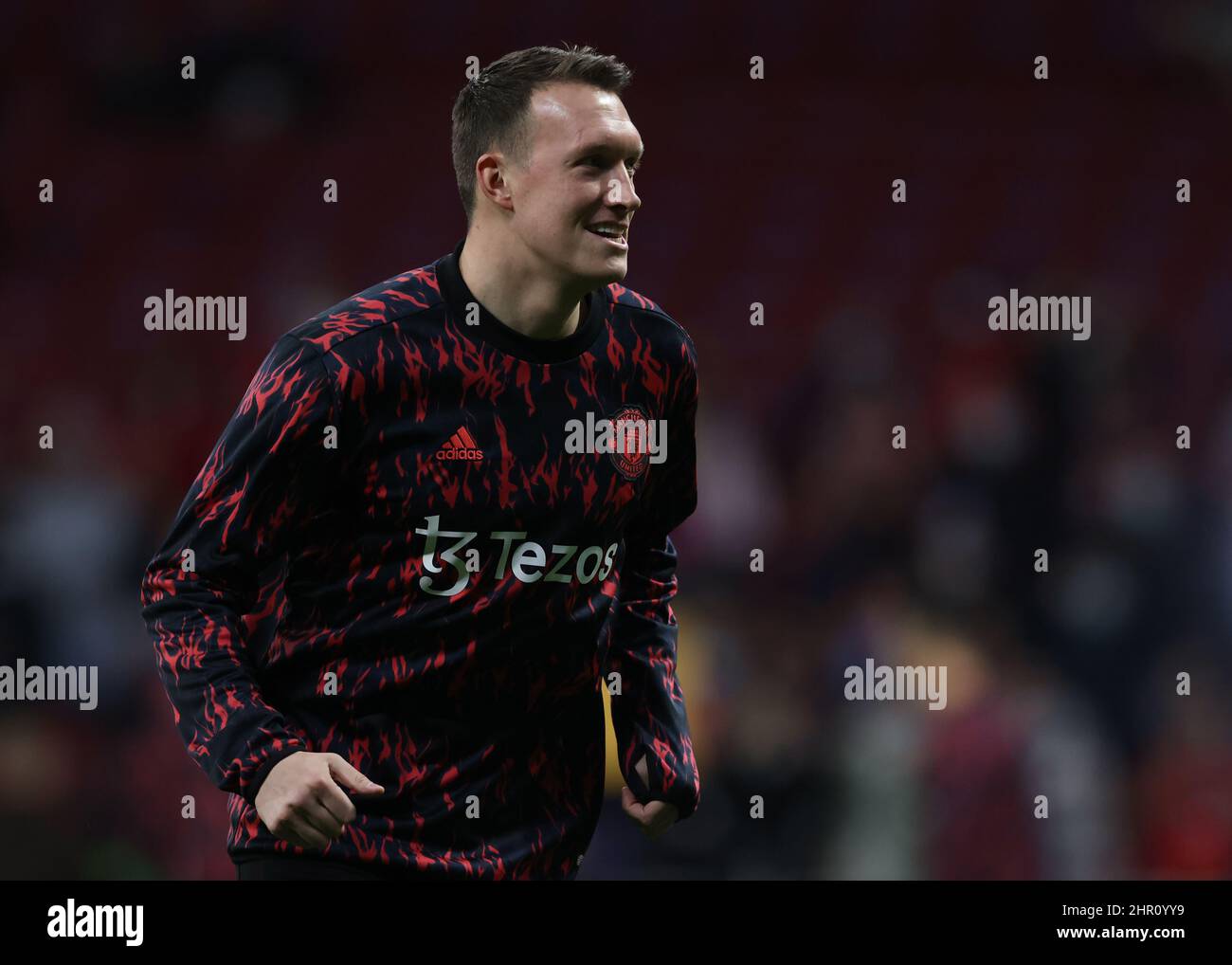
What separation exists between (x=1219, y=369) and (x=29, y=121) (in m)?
4.75

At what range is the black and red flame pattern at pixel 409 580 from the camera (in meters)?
2.18

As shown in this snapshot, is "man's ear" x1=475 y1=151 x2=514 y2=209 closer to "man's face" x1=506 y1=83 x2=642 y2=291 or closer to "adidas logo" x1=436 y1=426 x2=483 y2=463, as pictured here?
"man's face" x1=506 y1=83 x2=642 y2=291

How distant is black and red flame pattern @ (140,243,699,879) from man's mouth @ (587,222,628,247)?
184mm

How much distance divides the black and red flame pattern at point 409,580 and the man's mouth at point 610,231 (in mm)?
184

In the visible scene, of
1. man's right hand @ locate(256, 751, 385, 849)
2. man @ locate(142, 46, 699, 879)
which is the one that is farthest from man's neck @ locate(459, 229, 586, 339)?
man's right hand @ locate(256, 751, 385, 849)

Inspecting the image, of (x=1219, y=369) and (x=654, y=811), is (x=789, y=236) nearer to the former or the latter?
(x=1219, y=369)

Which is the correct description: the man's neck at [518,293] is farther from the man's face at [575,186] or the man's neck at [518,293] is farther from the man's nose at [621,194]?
the man's nose at [621,194]

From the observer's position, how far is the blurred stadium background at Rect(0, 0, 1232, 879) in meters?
4.91

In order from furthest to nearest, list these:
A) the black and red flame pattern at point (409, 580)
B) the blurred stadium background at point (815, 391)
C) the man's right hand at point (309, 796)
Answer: the blurred stadium background at point (815, 391)
the black and red flame pattern at point (409, 580)
the man's right hand at point (309, 796)

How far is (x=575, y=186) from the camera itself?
230cm

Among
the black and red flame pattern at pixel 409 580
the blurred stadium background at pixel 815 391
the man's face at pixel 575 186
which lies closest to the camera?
the black and red flame pattern at pixel 409 580

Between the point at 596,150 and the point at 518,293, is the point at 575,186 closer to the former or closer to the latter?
the point at 596,150

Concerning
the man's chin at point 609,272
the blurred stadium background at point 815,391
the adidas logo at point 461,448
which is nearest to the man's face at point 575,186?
the man's chin at point 609,272

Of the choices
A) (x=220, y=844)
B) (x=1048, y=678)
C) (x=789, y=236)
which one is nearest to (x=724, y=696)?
(x=1048, y=678)
